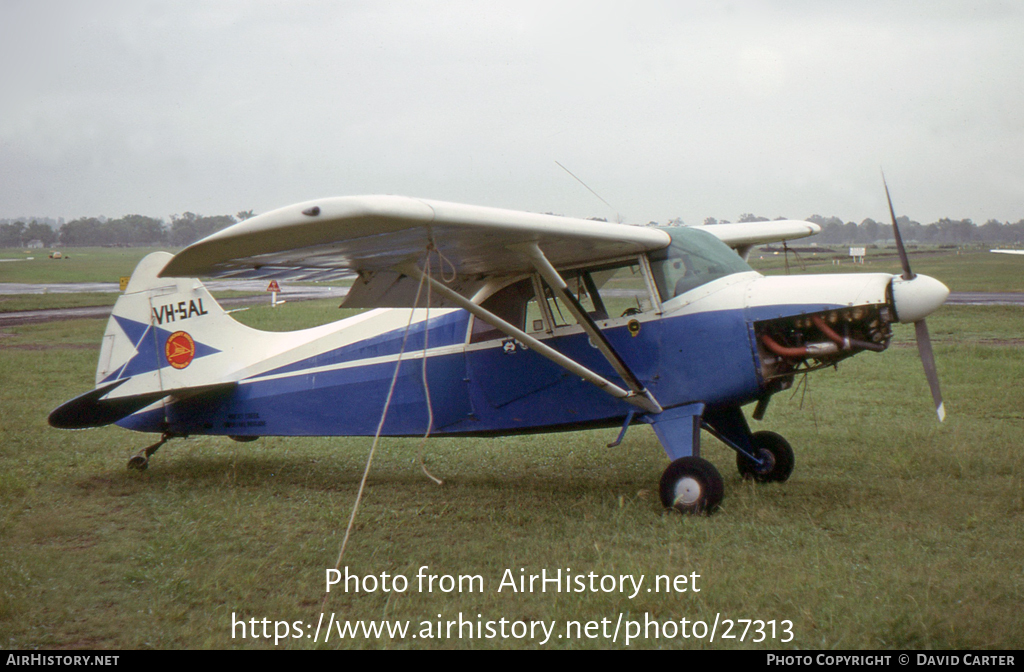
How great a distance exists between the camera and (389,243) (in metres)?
5.03

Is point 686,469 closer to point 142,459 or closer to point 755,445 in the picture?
point 755,445

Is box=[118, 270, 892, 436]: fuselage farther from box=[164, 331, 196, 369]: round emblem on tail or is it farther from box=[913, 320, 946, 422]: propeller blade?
box=[913, 320, 946, 422]: propeller blade

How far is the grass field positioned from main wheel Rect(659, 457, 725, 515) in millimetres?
157

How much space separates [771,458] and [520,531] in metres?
2.71

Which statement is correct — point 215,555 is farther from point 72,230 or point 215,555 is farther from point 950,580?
point 72,230

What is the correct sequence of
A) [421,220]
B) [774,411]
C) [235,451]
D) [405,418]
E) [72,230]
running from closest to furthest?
[421,220] → [405,418] → [235,451] → [774,411] → [72,230]

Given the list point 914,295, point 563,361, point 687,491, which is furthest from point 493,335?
point 914,295

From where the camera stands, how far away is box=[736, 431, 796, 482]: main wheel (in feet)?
23.5

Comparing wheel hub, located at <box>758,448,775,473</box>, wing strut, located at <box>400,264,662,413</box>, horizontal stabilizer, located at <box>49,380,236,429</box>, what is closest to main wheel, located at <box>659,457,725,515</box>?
wing strut, located at <box>400,264,662,413</box>

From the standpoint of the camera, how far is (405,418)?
7410mm

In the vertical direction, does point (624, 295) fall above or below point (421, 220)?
below

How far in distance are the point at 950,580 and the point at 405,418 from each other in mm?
4708

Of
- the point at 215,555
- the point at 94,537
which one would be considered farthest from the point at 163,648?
the point at 94,537

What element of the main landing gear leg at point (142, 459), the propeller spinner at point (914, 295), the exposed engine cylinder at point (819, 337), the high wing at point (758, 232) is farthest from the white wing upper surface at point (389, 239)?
the main landing gear leg at point (142, 459)
